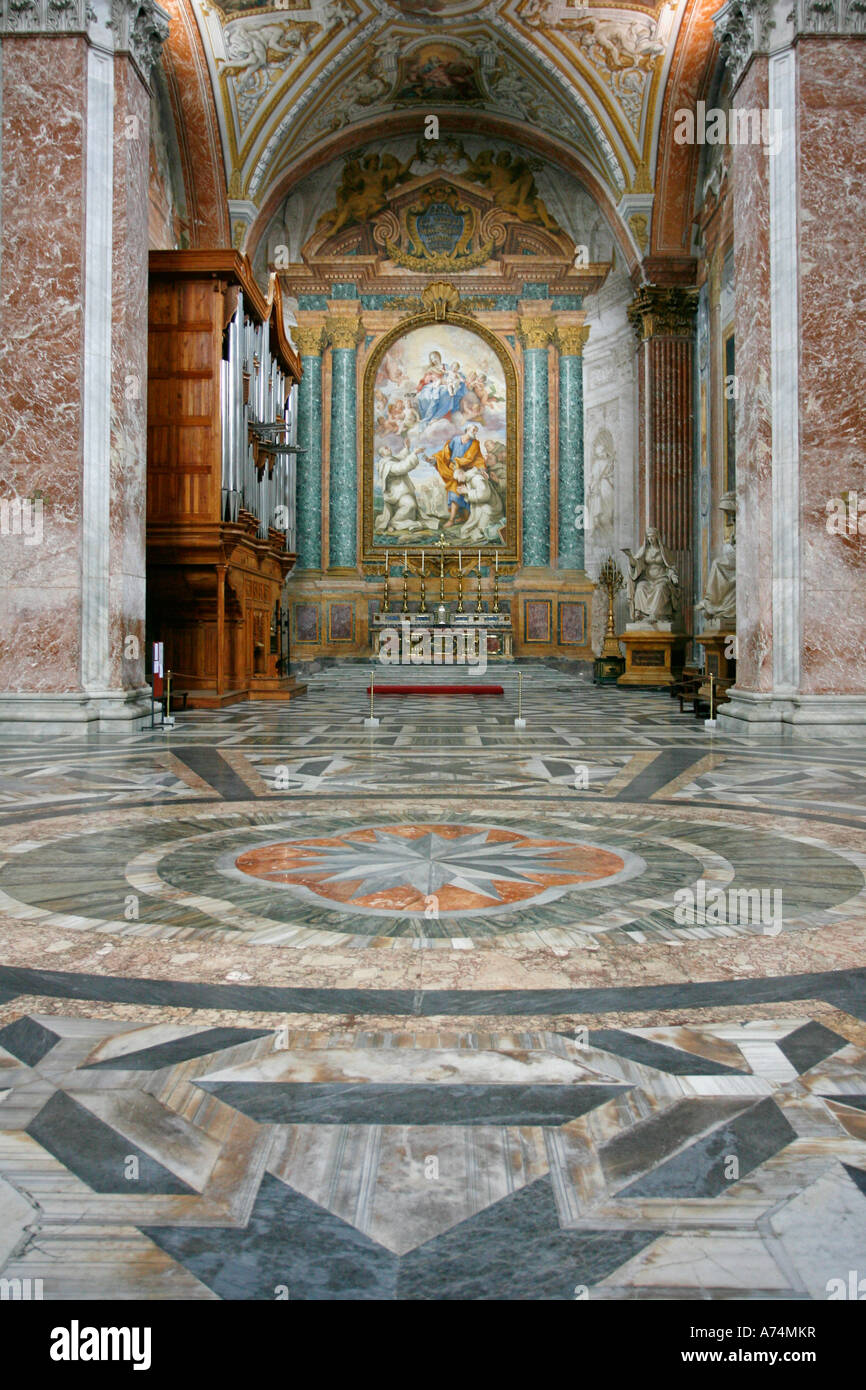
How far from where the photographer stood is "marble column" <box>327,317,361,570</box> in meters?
23.0

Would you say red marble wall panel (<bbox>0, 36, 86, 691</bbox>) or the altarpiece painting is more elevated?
the altarpiece painting

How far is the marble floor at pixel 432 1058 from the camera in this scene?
1316 millimetres

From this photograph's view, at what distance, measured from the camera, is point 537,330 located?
22.9 meters

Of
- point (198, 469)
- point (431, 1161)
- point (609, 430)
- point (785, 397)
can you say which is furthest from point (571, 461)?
point (431, 1161)

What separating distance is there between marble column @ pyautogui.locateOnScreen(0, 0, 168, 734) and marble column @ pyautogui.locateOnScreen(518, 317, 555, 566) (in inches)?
568

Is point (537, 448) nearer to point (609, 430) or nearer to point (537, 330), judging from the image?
point (609, 430)

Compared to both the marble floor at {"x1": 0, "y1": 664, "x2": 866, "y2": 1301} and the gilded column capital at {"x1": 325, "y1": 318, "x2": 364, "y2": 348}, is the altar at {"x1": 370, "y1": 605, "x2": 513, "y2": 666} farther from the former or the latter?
the marble floor at {"x1": 0, "y1": 664, "x2": 866, "y2": 1301}

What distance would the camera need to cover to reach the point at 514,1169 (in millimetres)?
1518

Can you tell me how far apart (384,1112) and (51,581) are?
26.8 ft

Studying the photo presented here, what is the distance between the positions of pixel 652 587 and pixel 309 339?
33.5ft

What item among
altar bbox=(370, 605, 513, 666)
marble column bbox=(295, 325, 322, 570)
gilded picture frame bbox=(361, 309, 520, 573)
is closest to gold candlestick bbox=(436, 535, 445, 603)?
gilded picture frame bbox=(361, 309, 520, 573)

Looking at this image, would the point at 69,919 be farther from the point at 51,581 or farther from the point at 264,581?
the point at 264,581

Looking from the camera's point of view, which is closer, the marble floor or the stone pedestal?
the marble floor

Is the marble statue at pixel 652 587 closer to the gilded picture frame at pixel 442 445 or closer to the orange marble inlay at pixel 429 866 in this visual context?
the gilded picture frame at pixel 442 445
